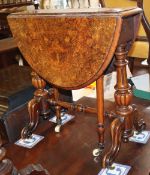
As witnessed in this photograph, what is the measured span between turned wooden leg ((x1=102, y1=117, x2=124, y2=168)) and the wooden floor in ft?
0.31

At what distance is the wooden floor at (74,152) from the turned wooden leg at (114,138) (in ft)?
0.31

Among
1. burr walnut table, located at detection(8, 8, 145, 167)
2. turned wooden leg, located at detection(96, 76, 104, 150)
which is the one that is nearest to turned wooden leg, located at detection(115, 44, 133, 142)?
burr walnut table, located at detection(8, 8, 145, 167)

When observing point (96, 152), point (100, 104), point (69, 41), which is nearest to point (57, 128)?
point (96, 152)

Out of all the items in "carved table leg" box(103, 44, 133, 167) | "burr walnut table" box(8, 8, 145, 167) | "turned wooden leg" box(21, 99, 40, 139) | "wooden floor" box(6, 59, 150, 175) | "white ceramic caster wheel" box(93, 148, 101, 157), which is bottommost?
"wooden floor" box(6, 59, 150, 175)

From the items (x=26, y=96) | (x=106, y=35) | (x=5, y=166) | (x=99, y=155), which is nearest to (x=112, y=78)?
(x=26, y=96)

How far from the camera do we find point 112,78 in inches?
104

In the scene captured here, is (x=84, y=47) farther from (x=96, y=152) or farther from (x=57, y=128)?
(x=57, y=128)

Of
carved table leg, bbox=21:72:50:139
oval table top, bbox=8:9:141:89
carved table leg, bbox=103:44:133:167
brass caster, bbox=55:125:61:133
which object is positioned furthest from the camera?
brass caster, bbox=55:125:61:133

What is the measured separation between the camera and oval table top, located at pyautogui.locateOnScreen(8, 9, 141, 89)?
1350 mm

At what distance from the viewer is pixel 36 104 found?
76.5 inches

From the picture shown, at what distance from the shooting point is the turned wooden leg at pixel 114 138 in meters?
1.53

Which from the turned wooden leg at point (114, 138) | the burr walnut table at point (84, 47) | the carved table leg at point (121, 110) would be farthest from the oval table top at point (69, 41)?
the turned wooden leg at point (114, 138)

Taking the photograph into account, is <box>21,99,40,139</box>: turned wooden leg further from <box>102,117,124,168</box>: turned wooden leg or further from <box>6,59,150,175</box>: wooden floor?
<box>102,117,124,168</box>: turned wooden leg

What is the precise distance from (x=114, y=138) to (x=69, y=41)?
57 centimetres
